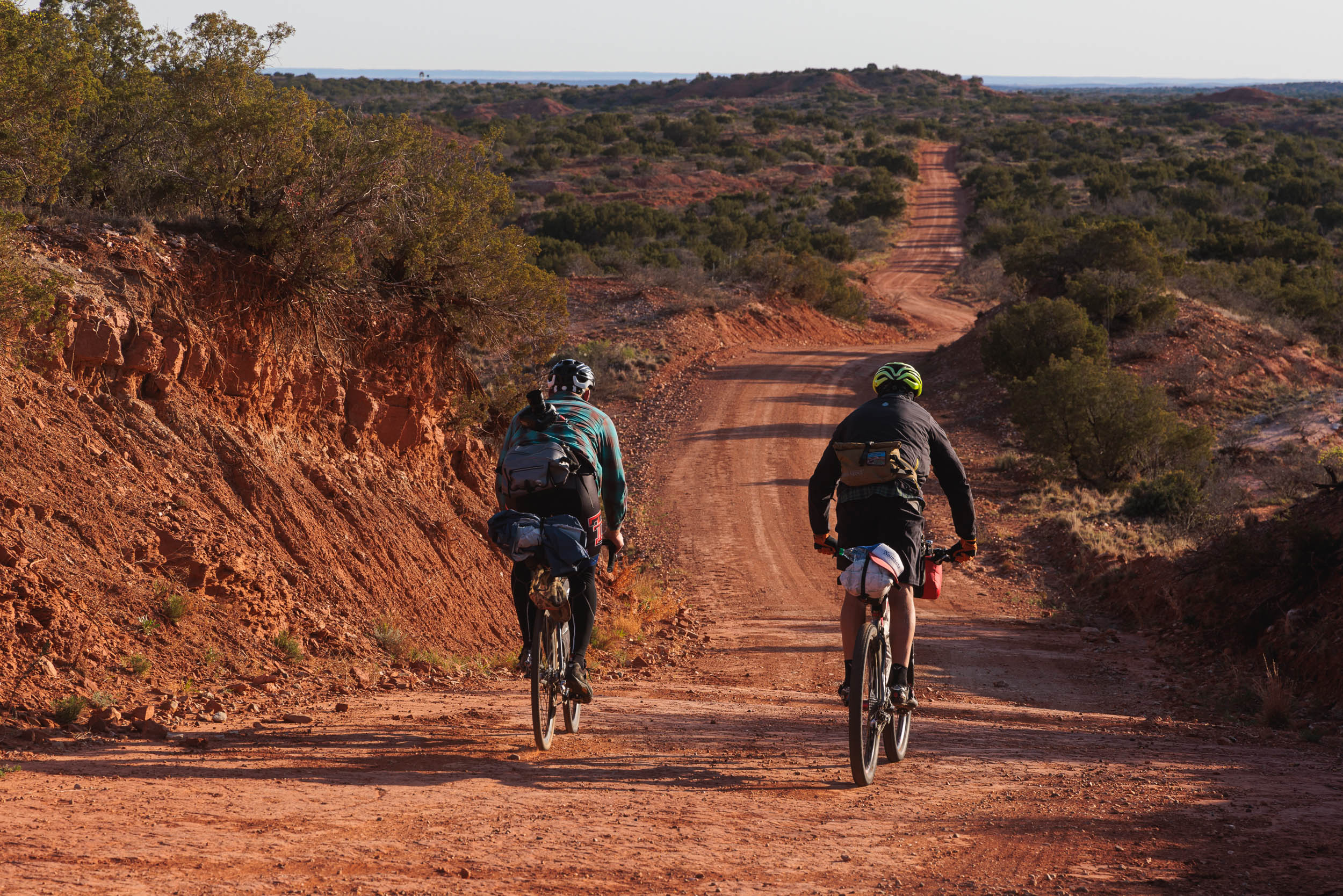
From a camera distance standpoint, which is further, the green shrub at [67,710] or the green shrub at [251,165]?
the green shrub at [251,165]

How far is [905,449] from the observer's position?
17.2 ft

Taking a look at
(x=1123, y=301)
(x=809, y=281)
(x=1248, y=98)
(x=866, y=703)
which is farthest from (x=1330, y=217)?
(x=1248, y=98)

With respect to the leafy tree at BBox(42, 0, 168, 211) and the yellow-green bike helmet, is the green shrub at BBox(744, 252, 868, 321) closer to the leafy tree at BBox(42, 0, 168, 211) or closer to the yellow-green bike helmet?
the leafy tree at BBox(42, 0, 168, 211)

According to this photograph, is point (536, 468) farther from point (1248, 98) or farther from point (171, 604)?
point (1248, 98)

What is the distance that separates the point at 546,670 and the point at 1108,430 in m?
15.6

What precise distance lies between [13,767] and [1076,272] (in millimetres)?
28130

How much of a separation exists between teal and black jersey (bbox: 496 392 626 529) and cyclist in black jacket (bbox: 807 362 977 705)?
3.57 feet

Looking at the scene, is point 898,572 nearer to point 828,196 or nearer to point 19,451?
point 19,451

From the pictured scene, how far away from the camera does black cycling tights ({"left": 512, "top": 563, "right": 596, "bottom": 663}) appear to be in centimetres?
554

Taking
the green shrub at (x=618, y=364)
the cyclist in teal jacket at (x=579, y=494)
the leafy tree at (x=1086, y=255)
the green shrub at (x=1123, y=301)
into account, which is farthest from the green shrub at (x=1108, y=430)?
the cyclist in teal jacket at (x=579, y=494)

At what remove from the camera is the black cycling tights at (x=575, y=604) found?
5.54 meters

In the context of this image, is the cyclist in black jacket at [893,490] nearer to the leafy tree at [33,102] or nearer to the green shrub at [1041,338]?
the leafy tree at [33,102]

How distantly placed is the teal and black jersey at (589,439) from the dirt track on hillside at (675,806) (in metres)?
1.35

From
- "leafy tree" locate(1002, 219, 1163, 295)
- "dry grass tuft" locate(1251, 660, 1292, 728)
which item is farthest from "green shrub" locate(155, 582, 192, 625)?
"leafy tree" locate(1002, 219, 1163, 295)
